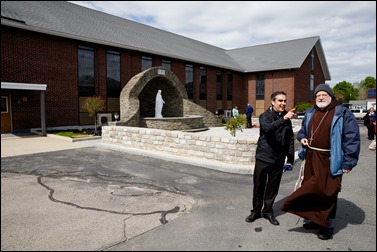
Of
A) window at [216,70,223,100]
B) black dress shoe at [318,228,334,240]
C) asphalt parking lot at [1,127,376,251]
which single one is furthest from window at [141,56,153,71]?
black dress shoe at [318,228,334,240]

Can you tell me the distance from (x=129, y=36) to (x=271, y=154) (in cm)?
1995

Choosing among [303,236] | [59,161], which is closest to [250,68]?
[59,161]

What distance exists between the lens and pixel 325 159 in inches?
125

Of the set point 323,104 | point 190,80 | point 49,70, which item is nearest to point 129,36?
point 190,80

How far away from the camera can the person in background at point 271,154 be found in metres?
3.60

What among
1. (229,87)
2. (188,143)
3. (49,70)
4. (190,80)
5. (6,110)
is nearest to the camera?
(188,143)

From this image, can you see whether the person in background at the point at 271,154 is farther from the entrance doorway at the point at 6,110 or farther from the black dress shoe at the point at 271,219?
the entrance doorway at the point at 6,110

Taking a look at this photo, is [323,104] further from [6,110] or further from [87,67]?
Result: [87,67]

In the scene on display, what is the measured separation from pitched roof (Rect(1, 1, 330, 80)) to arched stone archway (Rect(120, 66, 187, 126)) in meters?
3.60

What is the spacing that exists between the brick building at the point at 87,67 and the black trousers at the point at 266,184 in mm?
3542

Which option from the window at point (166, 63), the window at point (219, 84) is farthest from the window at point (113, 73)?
the window at point (219, 84)

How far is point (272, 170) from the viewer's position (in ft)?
12.2

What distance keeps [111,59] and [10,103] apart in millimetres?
7335

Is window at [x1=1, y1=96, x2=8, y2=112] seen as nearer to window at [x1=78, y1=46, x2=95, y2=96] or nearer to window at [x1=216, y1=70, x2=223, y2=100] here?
window at [x1=78, y1=46, x2=95, y2=96]
